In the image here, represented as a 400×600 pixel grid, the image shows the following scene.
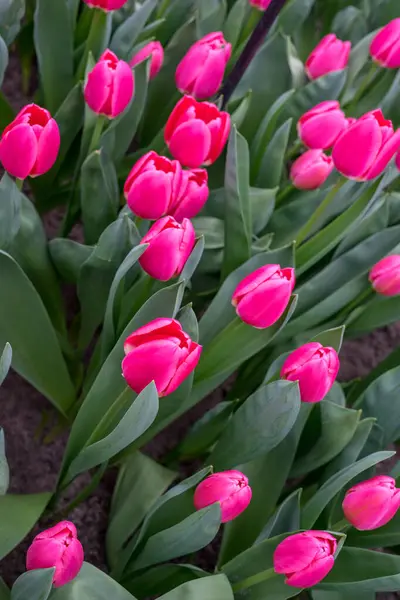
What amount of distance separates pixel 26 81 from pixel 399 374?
2.59 feet

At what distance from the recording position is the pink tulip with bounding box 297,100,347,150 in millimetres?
814

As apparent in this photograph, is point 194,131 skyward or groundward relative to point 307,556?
skyward

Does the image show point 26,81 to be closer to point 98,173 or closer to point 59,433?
point 98,173

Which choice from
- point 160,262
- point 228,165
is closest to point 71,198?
point 228,165

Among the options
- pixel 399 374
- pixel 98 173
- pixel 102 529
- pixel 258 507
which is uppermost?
pixel 98 173

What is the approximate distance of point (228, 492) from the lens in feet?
2.09

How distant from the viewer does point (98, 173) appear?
853 millimetres

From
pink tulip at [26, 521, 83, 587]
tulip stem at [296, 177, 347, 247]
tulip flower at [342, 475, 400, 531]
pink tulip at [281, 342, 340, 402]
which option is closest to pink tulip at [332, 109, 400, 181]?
tulip stem at [296, 177, 347, 247]

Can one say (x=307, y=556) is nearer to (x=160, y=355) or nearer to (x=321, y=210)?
(x=160, y=355)

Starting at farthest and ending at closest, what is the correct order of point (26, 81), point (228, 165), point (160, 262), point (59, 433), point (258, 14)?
point (26, 81) → point (258, 14) → point (59, 433) → point (228, 165) → point (160, 262)

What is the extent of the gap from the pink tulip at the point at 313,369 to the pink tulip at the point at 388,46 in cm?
47

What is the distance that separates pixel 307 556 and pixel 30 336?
0.39 meters

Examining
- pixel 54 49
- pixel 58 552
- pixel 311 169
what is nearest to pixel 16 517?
pixel 58 552

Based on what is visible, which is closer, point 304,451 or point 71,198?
point 304,451
